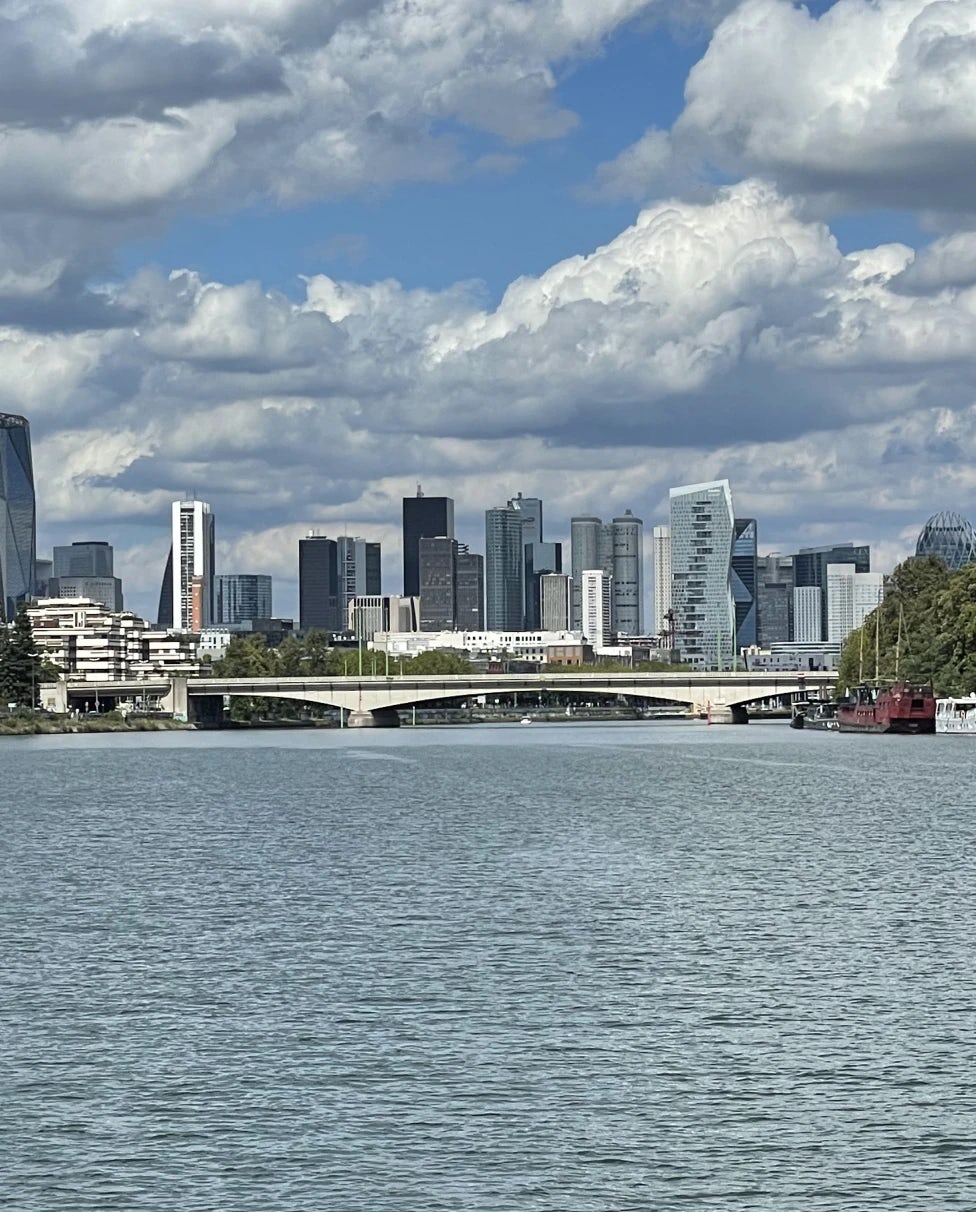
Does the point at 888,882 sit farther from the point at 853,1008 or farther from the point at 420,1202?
the point at 420,1202

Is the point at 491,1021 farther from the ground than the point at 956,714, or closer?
farther from the ground

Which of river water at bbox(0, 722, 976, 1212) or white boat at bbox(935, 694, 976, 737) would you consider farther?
white boat at bbox(935, 694, 976, 737)

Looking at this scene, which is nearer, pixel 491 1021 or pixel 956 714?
pixel 491 1021

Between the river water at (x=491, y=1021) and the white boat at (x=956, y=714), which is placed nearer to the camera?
the river water at (x=491, y=1021)

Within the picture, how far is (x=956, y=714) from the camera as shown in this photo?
189750mm

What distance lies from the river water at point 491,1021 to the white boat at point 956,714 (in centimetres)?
10356

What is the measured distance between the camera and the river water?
29.3 metres

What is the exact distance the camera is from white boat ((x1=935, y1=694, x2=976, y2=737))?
186375 mm

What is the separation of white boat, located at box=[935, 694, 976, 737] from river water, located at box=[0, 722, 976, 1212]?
340 ft

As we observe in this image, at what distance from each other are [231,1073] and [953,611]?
164 metres

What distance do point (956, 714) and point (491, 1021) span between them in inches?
6107

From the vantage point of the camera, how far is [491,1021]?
39844 millimetres

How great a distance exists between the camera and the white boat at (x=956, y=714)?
611 ft

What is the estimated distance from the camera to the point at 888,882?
207 ft
